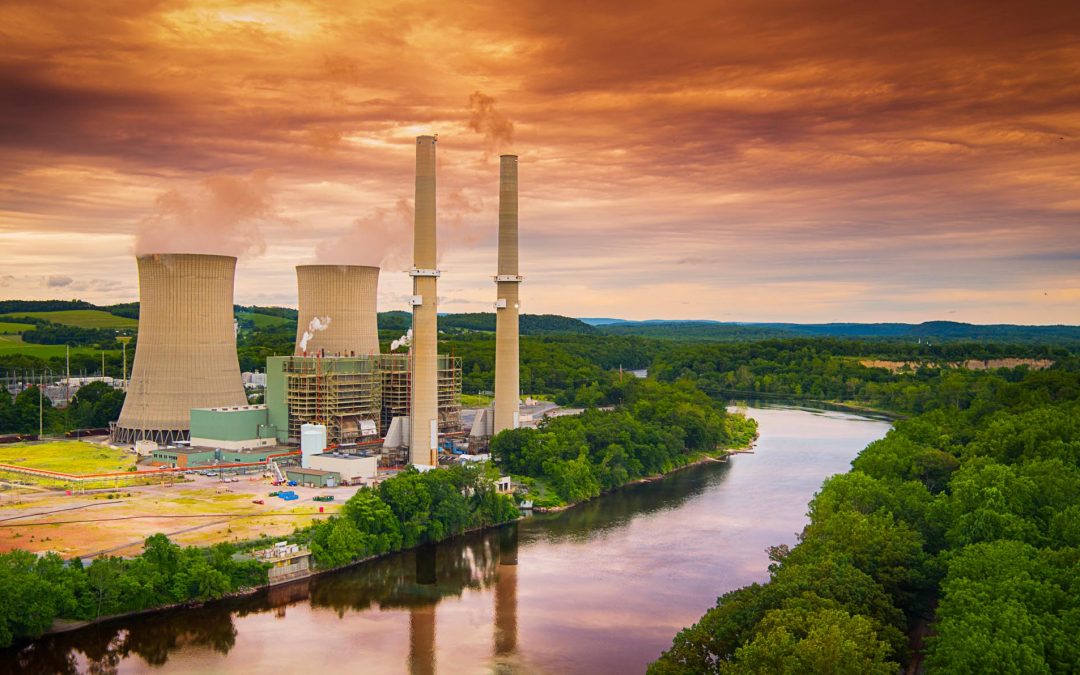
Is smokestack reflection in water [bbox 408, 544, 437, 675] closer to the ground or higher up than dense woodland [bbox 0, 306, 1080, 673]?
closer to the ground

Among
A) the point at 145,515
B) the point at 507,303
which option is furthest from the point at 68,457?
the point at 507,303

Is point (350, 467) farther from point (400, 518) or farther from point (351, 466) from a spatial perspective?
point (400, 518)

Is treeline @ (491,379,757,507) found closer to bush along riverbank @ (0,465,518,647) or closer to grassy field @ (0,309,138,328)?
bush along riverbank @ (0,465,518,647)

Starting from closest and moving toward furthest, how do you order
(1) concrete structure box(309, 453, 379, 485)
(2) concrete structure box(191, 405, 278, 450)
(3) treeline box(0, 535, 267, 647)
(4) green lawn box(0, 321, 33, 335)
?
(3) treeline box(0, 535, 267, 647)
(1) concrete structure box(309, 453, 379, 485)
(2) concrete structure box(191, 405, 278, 450)
(4) green lawn box(0, 321, 33, 335)

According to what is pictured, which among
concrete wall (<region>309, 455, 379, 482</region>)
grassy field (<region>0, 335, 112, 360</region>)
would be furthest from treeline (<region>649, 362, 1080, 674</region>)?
grassy field (<region>0, 335, 112, 360</region>)

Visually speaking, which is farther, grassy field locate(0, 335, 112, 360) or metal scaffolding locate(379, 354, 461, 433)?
grassy field locate(0, 335, 112, 360)

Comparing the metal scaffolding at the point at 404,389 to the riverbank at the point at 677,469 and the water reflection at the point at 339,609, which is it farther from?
the water reflection at the point at 339,609

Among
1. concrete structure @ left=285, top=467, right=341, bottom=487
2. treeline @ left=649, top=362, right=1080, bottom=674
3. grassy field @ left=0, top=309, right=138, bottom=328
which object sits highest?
grassy field @ left=0, top=309, right=138, bottom=328
